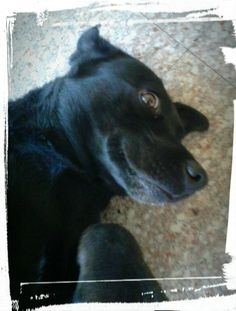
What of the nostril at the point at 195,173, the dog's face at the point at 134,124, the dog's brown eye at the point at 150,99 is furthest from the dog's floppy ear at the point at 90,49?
the nostril at the point at 195,173

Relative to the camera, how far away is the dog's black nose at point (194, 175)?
0.88 m

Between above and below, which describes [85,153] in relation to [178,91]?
below

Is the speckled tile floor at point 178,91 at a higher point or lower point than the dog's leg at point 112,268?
higher

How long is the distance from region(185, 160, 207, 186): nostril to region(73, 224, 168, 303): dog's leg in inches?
8.0

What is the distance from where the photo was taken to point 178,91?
39.3 inches

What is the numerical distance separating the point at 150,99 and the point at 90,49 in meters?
0.20

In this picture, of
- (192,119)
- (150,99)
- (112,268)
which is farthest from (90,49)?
(112,268)

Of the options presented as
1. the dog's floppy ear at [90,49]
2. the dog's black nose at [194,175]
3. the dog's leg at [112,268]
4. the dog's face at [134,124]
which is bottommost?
the dog's leg at [112,268]

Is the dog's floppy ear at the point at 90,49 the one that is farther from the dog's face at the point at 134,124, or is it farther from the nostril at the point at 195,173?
the nostril at the point at 195,173

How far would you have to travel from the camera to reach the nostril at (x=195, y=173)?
881mm

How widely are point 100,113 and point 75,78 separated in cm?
13

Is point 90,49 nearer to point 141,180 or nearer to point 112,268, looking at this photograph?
point 141,180

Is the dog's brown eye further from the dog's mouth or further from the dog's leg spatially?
the dog's leg

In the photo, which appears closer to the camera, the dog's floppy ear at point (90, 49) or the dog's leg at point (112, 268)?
the dog's leg at point (112, 268)
